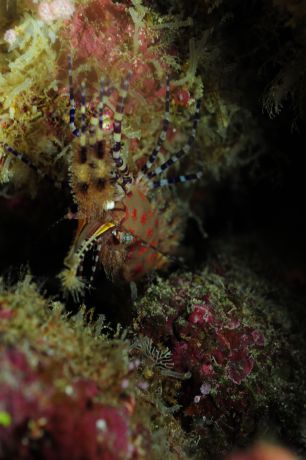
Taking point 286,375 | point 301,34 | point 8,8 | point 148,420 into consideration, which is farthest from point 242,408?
point 8,8

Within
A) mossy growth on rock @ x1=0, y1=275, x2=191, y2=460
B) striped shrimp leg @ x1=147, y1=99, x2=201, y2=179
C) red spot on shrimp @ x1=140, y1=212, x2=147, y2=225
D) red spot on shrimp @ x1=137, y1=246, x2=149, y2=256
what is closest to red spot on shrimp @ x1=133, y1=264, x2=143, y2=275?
red spot on shrimp @ x1=137, y1=246, x2=149, y2=256

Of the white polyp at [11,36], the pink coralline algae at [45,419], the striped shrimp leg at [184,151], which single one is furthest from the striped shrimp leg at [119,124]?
the pink coralline algae at [45,419]

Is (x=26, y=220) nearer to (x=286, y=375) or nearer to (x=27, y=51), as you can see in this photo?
(x=27, y=51)

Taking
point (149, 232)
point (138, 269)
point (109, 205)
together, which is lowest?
point (138, 269)

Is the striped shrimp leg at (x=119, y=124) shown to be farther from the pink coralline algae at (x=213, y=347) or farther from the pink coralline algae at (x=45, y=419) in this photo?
the pink coralline algae at (x=45, y=419)

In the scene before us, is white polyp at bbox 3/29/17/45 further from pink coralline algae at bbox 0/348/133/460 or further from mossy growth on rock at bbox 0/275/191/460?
pink coralline algae at bbox 0/348/133/460

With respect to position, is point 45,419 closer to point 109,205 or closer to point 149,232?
point 109,205

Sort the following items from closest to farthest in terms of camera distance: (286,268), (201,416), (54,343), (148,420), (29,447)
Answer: (29,447) < (54,343) < (148,420) < (201,416) < (286,268)

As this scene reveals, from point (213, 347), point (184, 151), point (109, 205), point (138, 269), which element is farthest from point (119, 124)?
point (213, 347)
